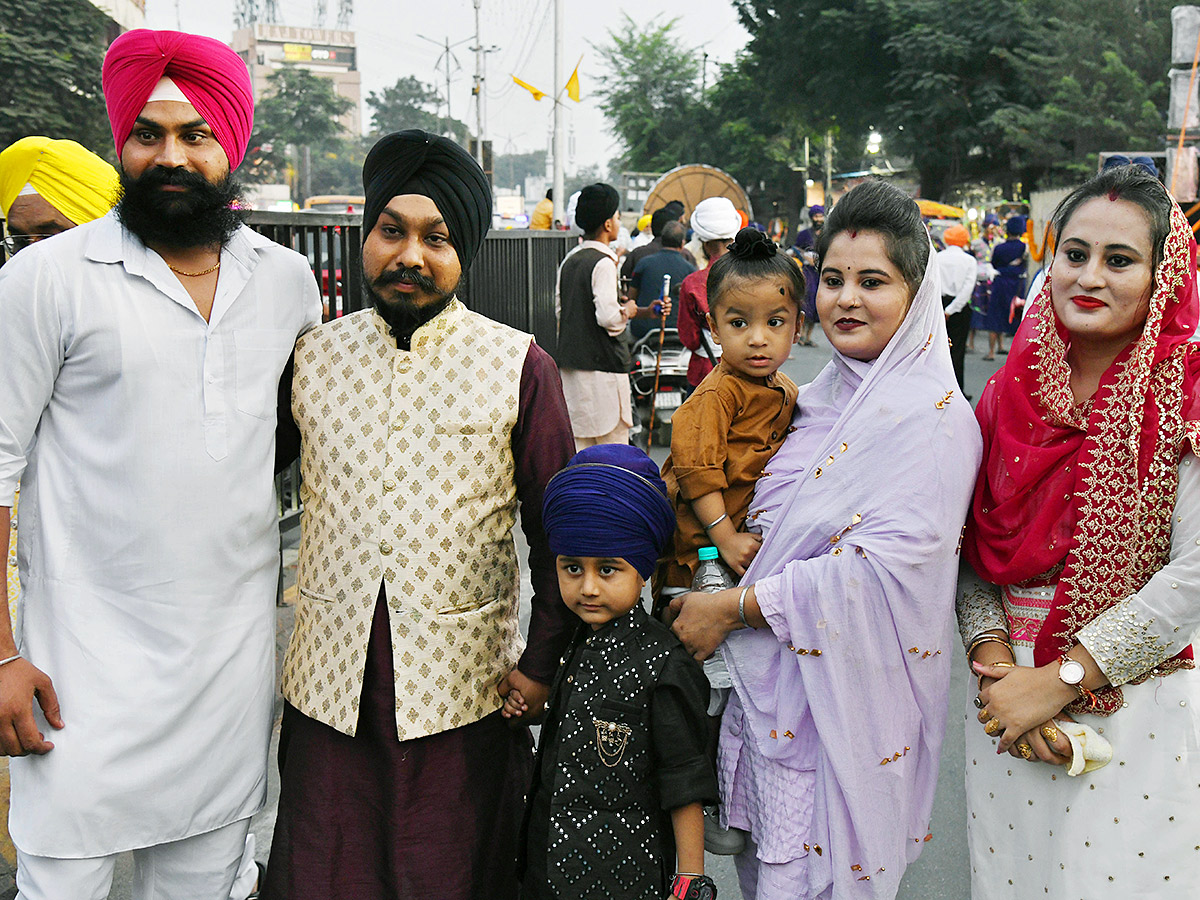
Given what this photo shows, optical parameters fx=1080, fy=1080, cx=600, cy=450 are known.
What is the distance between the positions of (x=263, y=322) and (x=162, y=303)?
0.21 metres

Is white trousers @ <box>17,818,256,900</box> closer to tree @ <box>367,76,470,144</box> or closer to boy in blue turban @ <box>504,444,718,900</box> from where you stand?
boy in blue turban @ <box>504,444,718,900</box>

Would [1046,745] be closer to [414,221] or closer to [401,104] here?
[414,221]

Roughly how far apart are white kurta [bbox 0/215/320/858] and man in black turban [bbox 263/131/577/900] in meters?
0.18

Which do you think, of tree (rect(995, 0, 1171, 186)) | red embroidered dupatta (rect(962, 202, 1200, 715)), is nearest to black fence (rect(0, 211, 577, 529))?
red embroidered dupatta (rect(962, 202, 1200, 715))

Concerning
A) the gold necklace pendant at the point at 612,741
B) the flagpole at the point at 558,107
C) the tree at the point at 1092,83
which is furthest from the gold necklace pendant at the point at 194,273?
the tree at the point at 1092,83

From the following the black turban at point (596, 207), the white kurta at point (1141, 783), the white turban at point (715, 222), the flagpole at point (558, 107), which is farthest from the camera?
the flagpole at point (558, 107)

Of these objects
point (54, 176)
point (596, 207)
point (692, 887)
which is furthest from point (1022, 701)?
point (596, 207)

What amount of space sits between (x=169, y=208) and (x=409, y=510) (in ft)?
2.56

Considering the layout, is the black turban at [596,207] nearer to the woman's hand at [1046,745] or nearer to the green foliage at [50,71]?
the woman's hand at [1046,745]

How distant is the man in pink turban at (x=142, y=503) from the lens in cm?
209

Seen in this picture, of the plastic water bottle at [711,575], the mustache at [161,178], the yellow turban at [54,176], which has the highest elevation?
the yellow turban at [54,176]

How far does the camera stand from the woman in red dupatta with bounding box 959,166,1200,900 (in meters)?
1.90

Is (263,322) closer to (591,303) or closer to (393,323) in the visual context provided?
(393,323)

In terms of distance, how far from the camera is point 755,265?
247cm
